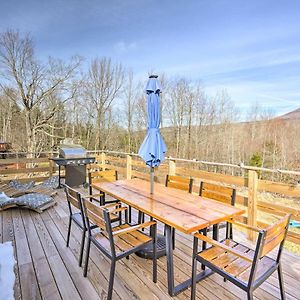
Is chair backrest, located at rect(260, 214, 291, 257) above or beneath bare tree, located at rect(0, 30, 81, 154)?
beneath

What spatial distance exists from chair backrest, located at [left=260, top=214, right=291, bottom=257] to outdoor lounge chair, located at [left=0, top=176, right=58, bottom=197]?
164 inches

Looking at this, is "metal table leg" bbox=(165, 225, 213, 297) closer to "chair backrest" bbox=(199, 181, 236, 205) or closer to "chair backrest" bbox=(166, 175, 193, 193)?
"chair backrest" bbox=(199, 181, 236, 205)

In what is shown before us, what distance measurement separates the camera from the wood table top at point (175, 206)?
65.7 inches

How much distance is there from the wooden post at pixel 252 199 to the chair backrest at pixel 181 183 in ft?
2.65

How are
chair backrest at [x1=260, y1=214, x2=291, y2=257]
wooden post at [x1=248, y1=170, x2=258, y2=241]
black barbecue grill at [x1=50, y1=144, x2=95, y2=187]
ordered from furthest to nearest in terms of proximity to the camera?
black barbecue grill at [x1=50, y1=144, x2=95, y2=187] → wooden post at [x1=248, y1=170, x2=258, y2=241] → chair backrest at [x1=260, y1=214, x2=291, y2=257]

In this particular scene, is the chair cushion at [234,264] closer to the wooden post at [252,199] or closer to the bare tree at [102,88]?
the wooden post at [252,199]

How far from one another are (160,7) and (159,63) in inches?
216

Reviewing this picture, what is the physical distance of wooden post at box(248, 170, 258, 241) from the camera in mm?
2811

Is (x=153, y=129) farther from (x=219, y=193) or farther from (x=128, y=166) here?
(x=128, y=166)

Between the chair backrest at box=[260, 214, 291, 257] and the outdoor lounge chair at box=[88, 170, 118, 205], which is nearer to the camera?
the chair backrest at box=[260, 214, 291, 257]

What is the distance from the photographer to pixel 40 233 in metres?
2.90

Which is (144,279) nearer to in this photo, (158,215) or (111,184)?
(158,215)

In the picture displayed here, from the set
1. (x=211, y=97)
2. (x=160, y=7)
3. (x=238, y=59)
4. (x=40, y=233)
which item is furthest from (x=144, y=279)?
(x=211, y=97)

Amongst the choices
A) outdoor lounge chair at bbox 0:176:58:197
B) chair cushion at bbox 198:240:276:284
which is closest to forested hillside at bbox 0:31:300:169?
outdoor lounge chair at bbox 0:176:58:197
